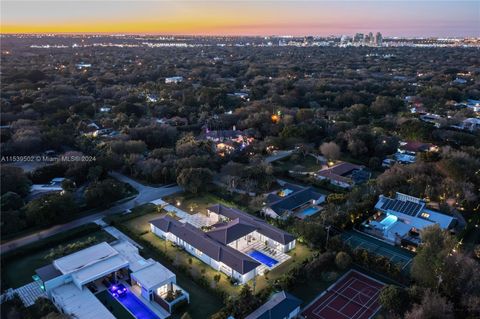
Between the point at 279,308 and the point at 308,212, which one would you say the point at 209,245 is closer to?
the point at 279,308

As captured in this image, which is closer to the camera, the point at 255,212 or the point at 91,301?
the point at 91,301

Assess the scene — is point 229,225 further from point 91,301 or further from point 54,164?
point 54,164

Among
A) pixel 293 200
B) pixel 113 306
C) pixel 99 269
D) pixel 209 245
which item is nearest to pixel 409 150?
pixel 293 200

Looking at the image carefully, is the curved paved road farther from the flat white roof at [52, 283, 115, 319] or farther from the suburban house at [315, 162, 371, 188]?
the suburban house at [315, 162, 371, 188]

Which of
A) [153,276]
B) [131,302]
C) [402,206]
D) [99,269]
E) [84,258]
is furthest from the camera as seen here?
[402,206]

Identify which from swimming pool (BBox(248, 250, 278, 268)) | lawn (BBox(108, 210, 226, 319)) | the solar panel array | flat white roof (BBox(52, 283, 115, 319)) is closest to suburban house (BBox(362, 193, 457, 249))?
the solar panel array

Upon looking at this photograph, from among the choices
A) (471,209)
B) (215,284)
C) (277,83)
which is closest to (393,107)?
(277,83)
